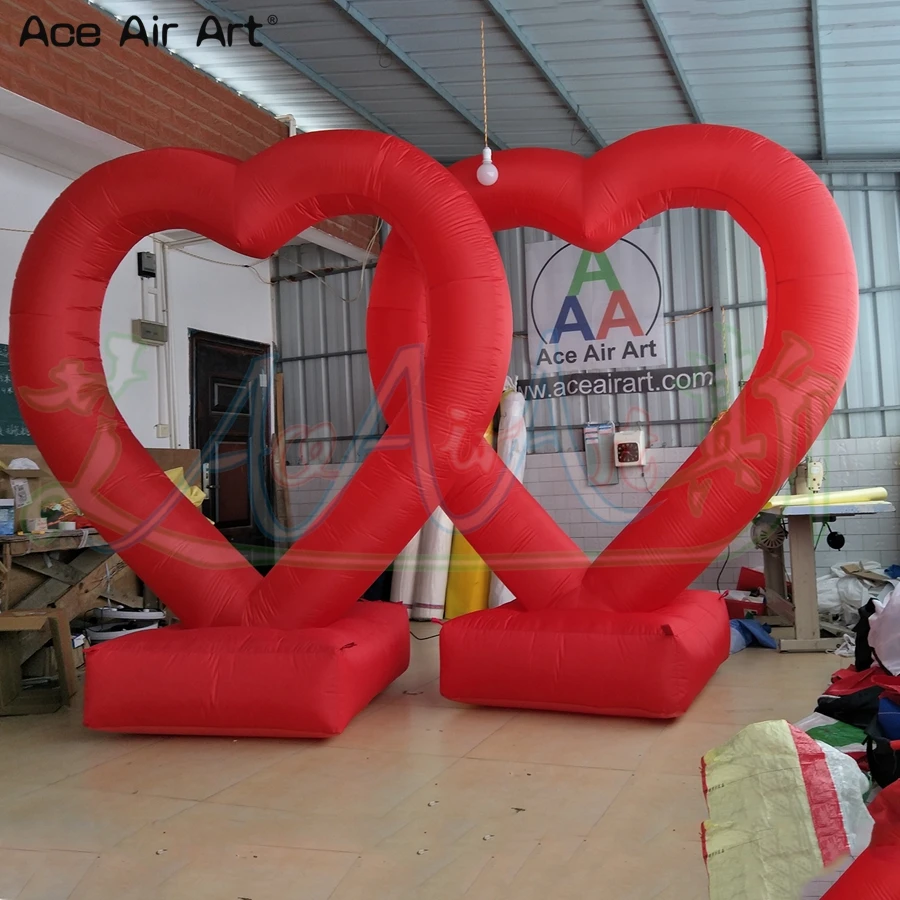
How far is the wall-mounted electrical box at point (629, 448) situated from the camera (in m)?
6.99

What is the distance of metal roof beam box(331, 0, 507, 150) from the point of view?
4969 millimetres

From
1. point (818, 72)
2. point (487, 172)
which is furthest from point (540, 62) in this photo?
point (487, 172)

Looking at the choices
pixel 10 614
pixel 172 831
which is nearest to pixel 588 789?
pixel 172 831

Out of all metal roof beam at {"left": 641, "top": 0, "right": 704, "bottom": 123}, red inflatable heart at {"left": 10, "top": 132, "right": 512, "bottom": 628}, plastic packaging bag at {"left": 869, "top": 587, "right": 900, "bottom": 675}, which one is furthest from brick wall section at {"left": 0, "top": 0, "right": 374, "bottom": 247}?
plastic packaging bag at {"left": 869, "top": 587, "right": 900, "bottom": 675}

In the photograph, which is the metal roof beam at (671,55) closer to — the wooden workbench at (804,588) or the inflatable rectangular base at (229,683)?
the wooden workbench at (804,588)

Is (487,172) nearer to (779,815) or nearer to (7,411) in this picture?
(779,815)

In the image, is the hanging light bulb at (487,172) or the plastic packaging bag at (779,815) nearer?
the plastic packaging bag at (779,815)

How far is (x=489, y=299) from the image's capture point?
3504mm

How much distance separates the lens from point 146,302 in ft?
21.4

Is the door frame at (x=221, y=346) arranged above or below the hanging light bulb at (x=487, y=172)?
below

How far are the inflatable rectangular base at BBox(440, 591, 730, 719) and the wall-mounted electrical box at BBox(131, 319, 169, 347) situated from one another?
364 cm

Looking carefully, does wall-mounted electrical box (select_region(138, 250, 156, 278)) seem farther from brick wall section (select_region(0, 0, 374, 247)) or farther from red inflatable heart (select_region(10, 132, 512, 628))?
red inflatable heart (select_region(10, 132, 512, 628))

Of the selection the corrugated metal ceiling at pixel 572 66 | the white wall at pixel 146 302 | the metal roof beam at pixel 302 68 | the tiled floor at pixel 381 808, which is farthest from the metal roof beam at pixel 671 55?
the white wall at pixel 146 302

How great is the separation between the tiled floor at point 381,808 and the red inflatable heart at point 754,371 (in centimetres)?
63
